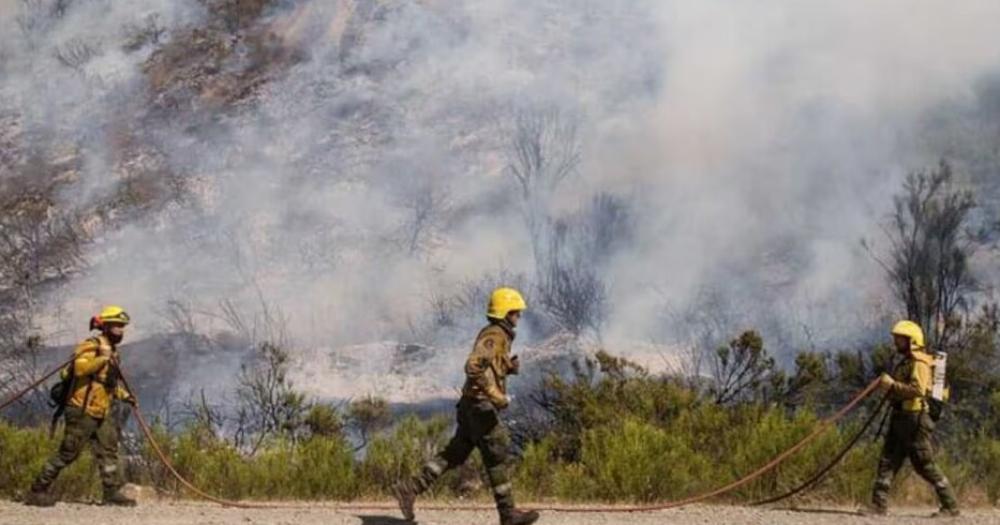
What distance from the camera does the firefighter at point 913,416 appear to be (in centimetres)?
976

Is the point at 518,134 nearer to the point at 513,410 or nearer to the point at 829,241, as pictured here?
the point at 829,241

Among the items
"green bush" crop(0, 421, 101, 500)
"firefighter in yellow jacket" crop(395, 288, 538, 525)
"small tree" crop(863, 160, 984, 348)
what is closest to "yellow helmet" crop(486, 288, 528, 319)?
"firefighter in yellow jacket" crop(395, 288, 538, 525)

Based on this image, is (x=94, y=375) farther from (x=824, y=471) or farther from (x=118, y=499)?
(x=824, y=471)

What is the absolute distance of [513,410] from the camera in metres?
20.6

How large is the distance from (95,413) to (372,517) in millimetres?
2362

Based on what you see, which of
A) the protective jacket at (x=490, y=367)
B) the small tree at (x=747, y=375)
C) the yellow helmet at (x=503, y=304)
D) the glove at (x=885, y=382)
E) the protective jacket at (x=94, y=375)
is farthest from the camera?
the small tree at (x=747, y=375)

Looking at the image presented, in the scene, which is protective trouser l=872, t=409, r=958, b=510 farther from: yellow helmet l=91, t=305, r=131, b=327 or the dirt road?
yellow helmet l=91, t=305, r=131, b=327

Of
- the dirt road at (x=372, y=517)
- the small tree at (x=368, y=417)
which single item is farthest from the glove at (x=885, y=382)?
the small tree at (x=368, y=417)

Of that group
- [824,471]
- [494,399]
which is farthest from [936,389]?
[494,399]

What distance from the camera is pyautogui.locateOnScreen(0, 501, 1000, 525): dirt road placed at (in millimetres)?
9195

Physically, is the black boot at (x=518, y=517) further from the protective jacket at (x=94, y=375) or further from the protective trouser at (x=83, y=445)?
the protective jacket at (x=94, y=375)

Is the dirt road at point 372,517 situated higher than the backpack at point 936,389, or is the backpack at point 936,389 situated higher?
→ the backpack at point 936,389

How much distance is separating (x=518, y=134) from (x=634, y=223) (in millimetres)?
4748

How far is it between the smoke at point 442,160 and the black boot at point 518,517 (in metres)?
24.4
